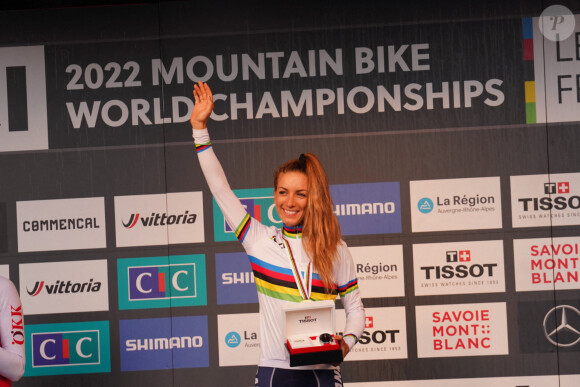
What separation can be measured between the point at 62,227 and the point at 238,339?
128 centimetres

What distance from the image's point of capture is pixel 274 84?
4.17 m

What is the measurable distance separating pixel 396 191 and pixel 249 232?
166 centimetres

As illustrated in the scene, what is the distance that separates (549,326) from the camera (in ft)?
13.3

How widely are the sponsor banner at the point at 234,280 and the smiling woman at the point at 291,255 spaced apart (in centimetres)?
143

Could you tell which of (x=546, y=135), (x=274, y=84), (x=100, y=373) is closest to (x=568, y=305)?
(x=546, y=135)

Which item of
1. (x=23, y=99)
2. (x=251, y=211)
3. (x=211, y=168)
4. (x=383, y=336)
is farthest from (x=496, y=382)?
(x=23, y=99)

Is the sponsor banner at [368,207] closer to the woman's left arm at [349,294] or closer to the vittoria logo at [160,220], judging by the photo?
the vittoria logo at [160,220]

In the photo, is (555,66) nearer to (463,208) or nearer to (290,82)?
(463,208)

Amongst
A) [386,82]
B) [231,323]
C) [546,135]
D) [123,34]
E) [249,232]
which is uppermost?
[123,34]

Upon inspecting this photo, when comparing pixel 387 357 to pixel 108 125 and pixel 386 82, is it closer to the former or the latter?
pixel 386 82

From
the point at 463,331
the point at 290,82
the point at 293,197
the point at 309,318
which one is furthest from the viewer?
the point at 290,82

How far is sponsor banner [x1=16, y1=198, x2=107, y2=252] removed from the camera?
4129mm

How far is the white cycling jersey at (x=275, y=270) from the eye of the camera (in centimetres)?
255

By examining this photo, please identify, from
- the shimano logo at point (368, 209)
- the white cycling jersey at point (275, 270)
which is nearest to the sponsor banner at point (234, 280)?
the shimano logo at point (368, 209)
